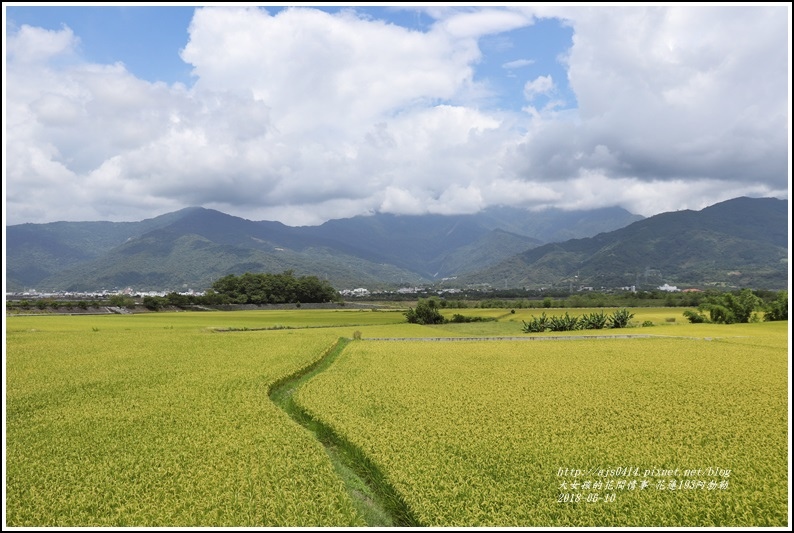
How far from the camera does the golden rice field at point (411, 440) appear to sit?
26.5ft

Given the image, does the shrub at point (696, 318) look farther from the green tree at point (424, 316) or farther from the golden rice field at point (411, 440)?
the golden rice field at point (411, 440)

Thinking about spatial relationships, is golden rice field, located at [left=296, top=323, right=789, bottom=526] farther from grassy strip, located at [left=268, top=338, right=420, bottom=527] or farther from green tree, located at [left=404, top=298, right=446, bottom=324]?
green tree, located at [left=404, top=298, right=446, bottom=324]

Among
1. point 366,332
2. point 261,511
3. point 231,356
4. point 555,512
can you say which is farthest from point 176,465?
point 366,332

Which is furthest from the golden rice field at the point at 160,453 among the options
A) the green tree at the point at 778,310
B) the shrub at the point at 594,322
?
the green tree at the point at 778,310

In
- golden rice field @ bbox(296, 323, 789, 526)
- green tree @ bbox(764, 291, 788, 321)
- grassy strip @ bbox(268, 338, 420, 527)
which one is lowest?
grassy strip @ bbox(268, 338, 420, 527)

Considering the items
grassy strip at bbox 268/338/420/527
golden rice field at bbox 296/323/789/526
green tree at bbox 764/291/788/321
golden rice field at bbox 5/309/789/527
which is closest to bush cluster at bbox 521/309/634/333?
green tree at bbox 764/291/788/321

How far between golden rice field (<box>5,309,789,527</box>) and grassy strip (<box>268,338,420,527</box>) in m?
0.26

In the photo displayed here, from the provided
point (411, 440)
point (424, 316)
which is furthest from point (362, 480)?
point (424, 316)

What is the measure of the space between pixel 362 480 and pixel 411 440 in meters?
1.57

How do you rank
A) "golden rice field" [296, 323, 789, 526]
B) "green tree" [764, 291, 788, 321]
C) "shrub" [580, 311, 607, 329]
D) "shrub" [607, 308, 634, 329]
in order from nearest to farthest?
"golden rice field" [296, 323, 789, 526] < "shrub" [607, 308, 634, 329] < "shrub" [580, 311, 607, 329] < "green tree" [764, 291, 788, 321]

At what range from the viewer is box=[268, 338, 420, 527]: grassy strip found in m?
8.63

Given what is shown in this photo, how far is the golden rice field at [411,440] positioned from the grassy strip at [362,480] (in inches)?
10.2

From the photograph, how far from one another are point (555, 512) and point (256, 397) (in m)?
11.1

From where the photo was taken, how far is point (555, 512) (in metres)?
7.74
